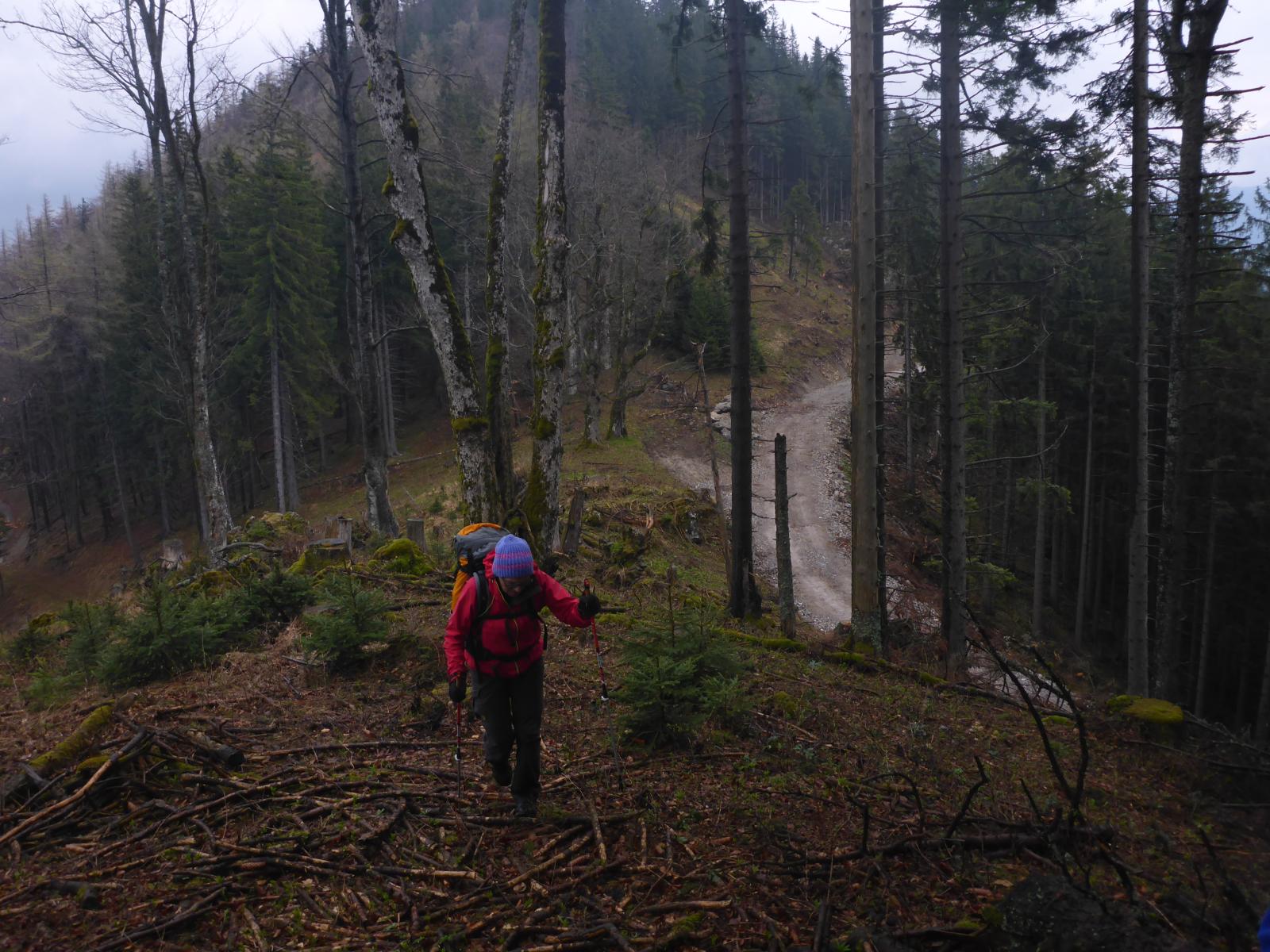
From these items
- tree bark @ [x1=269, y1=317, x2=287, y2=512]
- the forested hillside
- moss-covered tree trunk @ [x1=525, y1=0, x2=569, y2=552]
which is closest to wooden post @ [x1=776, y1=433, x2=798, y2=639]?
the forested hillside

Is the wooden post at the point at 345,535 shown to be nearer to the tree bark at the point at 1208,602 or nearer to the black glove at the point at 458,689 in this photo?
the black glove at the point at 458,689

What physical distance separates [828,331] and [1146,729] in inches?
1661

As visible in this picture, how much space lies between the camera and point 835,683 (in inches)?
347

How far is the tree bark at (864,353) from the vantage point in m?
10.4

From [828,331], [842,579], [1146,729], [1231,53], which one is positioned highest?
[1231,53]

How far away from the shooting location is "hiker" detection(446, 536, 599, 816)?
17.2ft

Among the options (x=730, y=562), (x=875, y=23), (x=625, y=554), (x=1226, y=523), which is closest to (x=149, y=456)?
(x=625, y=554)

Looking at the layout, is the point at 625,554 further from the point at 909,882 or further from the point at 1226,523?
the point at 1226,523

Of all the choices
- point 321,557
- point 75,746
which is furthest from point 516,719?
point 321,557

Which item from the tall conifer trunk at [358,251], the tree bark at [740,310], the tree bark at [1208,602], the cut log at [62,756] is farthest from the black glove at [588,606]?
the tree bark at [1208,602]

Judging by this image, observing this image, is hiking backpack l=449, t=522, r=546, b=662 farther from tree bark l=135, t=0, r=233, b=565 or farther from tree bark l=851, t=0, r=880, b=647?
tree bark l=135, t=0, r=233, b=565

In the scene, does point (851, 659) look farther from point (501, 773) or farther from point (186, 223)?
point (186, 223)

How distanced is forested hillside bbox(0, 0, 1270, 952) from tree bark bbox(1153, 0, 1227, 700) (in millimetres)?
69

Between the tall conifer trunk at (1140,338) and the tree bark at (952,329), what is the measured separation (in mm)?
2802
